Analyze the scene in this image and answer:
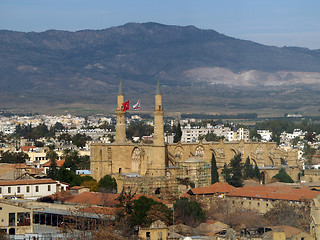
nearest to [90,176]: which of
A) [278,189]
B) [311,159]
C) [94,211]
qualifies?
[278,189]

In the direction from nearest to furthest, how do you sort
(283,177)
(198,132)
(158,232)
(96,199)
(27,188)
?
(158,232) → (96,199) → (27,188) → (283,177) → (198,132)

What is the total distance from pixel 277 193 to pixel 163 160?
37.3 ft

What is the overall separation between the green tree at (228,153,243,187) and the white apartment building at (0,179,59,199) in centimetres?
1504

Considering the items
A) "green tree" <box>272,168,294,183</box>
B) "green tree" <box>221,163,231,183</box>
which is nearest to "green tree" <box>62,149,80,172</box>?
"green tree" <box>221,163,231,183</box>

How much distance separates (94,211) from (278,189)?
58.0 ft

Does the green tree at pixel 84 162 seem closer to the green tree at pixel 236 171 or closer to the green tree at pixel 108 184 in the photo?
the green tree at pixel 236 171

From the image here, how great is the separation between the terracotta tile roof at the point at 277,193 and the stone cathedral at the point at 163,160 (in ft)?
20.3

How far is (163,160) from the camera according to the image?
60281 millimetres

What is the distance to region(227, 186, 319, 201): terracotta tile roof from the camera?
49.7 meters

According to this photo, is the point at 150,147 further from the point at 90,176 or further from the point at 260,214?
the point at 260,214

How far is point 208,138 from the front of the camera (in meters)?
105

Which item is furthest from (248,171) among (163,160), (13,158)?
(13,158)

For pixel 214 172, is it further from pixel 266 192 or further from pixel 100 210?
pixel 100 210

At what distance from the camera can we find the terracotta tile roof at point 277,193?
4972 centimetres
